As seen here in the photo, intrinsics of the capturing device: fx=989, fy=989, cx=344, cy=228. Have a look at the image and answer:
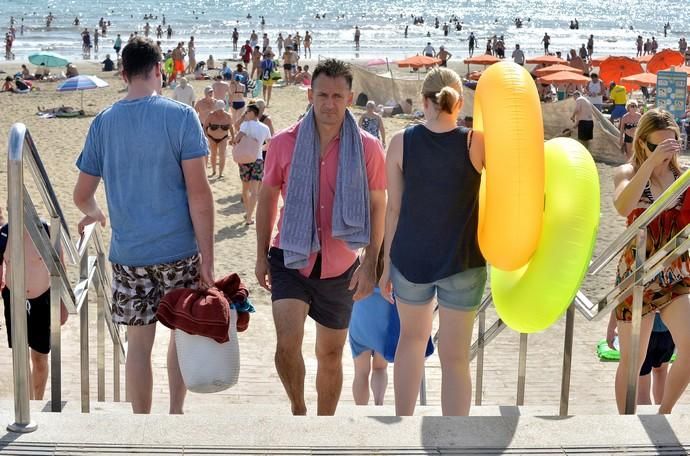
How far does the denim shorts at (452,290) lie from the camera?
3.95 meters

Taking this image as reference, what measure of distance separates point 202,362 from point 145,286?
0.46 metres

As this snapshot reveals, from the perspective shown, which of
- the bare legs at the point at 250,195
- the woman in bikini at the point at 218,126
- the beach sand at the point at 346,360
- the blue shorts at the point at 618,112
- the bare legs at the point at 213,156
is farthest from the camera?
the blue shorts at the point at 618,112

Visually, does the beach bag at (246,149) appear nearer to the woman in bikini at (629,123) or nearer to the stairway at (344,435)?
the woman in bikini at (629,123)

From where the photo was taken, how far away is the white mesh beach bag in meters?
3.84

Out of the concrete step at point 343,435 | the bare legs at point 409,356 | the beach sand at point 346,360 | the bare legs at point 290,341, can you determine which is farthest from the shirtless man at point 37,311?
the bare legs at point 409,356

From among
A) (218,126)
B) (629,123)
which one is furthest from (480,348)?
(629,123)

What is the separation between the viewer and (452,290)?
3.95m

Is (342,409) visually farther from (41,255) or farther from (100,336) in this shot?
(41,255)

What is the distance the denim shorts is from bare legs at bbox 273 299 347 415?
20.4 inches

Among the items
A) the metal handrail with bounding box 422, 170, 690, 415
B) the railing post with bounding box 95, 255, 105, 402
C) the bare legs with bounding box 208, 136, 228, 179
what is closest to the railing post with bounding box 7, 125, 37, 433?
the railing post with bounding box 95, 255, 105, 402

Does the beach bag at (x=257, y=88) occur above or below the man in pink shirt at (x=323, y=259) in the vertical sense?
below

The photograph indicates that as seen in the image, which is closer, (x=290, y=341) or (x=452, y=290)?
(x=452, y=290)

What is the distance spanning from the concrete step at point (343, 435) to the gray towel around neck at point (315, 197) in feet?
3.33

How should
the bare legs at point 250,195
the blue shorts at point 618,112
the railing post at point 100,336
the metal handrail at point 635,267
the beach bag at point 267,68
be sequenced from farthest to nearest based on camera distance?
the beach bag at point 267,68, the blue shorts at point 618,112, the bare legs at point 250,195, the railing post at point 100,336, the metal handrail at point 635,267
